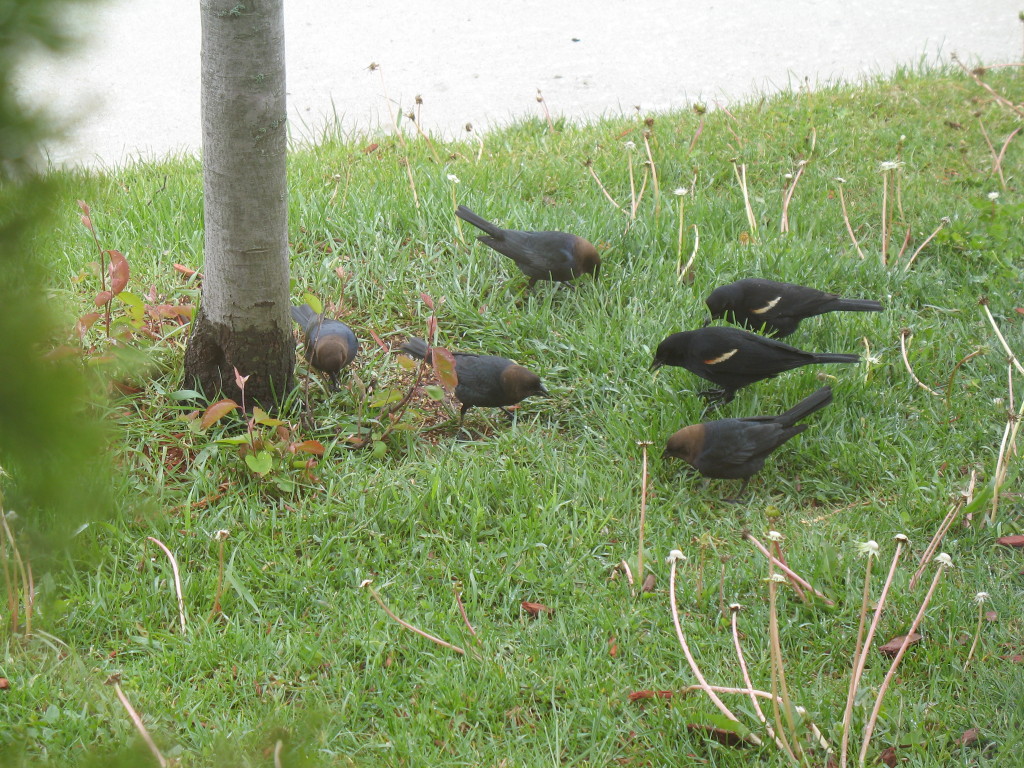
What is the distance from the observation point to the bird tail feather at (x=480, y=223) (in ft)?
14.8

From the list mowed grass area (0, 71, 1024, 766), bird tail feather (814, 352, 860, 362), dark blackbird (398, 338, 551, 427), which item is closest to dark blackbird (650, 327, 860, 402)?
bird tail feather (814, 352, 860, 362)

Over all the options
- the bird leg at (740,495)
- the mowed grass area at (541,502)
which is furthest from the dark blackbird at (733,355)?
the bird leg at (740,495)

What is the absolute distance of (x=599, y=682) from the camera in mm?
2650

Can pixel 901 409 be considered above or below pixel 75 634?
above

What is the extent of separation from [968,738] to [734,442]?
4.28 ft

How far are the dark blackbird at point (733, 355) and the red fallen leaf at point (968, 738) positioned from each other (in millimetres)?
1677

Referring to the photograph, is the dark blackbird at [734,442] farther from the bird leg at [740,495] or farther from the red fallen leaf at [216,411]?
the red fallen leaf at [216,411]

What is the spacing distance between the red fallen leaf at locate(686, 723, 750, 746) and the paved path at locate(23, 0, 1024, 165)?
500 cm

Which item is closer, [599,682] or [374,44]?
[599,682]

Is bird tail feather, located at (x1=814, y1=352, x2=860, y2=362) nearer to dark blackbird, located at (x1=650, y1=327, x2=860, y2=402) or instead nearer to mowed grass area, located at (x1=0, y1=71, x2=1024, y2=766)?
dark blackbird, located at (x1=650, y1=327, x2=860, y2=402)

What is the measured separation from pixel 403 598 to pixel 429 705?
45 centimetres

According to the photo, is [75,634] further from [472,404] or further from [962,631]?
[962,631]

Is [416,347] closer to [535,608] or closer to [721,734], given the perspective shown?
[535,608]

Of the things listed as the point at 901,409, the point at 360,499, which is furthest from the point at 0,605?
the point at 901,409
